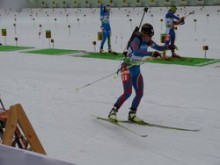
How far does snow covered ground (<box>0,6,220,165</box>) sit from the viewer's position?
482 cm

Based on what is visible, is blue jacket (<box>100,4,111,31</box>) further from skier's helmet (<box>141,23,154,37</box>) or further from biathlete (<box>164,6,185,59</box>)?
skier's helmet (<box>141,23,154,37</box>)

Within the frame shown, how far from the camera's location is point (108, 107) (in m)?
6.93

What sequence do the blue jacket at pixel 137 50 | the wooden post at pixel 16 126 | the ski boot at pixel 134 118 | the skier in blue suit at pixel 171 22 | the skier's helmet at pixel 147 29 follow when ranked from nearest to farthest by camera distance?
the wooden post at pixel 16 126
the skier's helmet at pixel 147 29
the blue jacket at pixel 137 50
the ski boot at pixel 134 118
the skier in blue suit at pixel 171 22

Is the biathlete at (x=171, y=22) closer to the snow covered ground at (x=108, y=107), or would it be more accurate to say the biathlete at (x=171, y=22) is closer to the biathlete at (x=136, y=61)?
the snow covered ground at (x=108, y=107)

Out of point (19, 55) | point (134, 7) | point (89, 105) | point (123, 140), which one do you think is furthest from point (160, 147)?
point (134, 7)

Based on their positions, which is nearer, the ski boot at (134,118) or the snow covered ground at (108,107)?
the snow covered ground at (108,107)

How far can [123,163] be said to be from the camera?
4.49 m

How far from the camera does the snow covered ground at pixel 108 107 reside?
4.82 metres

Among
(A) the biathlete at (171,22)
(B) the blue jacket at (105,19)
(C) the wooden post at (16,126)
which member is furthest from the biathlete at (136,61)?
(B) the blue jacket at (105,19)

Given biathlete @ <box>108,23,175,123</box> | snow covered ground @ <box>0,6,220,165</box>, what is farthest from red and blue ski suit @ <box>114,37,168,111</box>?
snow covered ground @ <box>0,6,220,165</box>

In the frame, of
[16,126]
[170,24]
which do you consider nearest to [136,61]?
[16,126]

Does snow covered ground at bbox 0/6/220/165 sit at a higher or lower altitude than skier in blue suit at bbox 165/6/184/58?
lower

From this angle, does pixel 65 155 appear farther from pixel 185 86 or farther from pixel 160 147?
pixel 185 86

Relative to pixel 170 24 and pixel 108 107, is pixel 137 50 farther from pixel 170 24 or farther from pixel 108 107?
pixel 170 24
